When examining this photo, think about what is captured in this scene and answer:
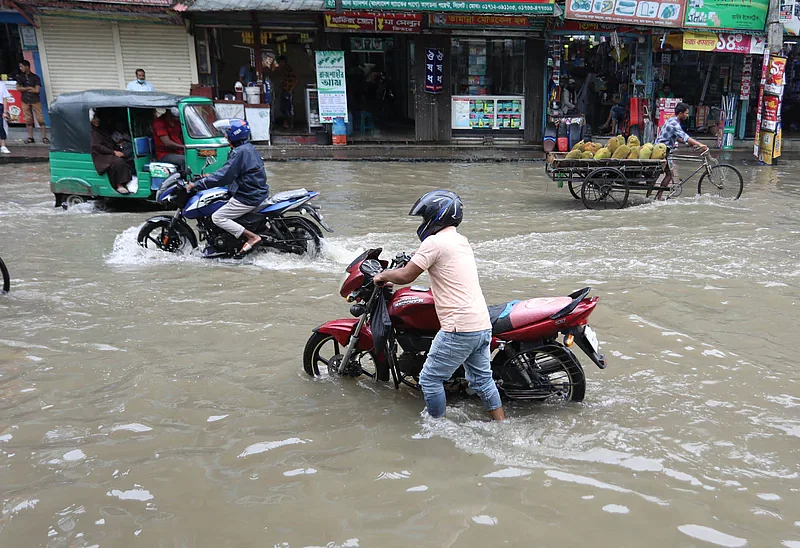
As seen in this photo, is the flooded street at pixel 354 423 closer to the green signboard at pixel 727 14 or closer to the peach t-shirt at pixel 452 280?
the peach t-shirt at pixel 452 280

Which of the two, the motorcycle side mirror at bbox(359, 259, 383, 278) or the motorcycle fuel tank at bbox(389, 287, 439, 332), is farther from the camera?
the motorcycle fuel tank at bbox(389, 287, 439, 332)

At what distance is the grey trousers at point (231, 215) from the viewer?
7559 millimetres

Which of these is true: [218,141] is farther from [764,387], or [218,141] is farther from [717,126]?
[717,126]

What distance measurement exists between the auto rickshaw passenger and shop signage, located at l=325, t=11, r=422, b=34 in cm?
704

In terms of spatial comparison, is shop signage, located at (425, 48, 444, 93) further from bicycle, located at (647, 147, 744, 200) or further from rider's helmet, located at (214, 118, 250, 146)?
rider's helmet, located at (214, 118, 250, 146)

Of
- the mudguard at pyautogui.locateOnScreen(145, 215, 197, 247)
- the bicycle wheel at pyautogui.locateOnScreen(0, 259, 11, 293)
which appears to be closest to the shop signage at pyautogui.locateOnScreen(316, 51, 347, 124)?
the mudguard at pyautogui.locateOnScreen(145, 215, 197, 247)

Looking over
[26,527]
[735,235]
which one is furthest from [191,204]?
[735,235]

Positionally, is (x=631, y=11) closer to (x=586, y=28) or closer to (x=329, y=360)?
(x=586, y=28)

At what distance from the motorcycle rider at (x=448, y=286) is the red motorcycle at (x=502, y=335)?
0.75ft

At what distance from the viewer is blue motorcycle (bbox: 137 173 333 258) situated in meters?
7.68

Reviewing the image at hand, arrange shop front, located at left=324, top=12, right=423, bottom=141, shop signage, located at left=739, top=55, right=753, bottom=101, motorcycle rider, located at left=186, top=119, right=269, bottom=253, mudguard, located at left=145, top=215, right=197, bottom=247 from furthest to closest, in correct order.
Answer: shop front, located at left=324, top=12, right=423, bottom=141, shop signage, located at left=739, top=55, right=753, bottom=101, mudguard, located at left=145, top=215, right=197, bottom=247, motorcycle rider, located at left=186, top=119, right=269, bottom=253

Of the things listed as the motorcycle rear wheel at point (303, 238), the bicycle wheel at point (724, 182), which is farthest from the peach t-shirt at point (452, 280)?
the bicycle wheel at point (724, 182)

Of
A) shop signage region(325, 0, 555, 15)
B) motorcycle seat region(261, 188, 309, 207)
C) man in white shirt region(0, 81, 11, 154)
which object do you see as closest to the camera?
motorcycle seat region(261, 188, 309, 207)

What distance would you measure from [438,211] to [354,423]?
1.41 meters
